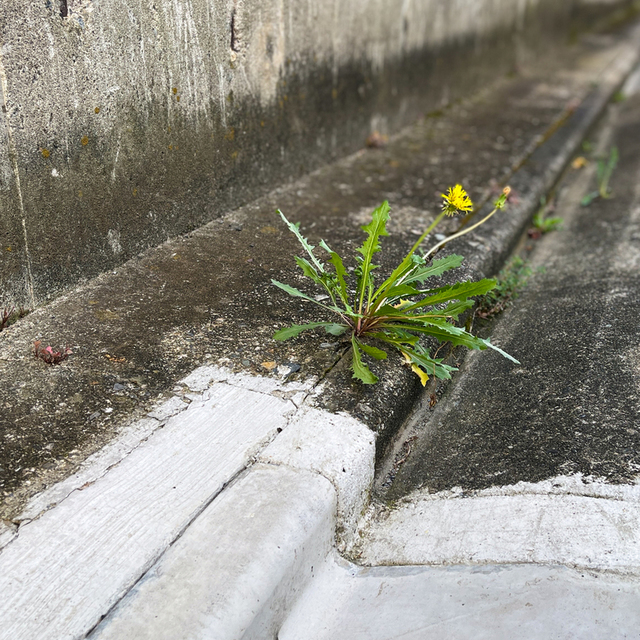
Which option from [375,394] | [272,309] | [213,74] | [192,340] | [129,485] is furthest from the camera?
[213,74]

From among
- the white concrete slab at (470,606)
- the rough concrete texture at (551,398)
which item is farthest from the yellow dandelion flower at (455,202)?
the white concrete slab at (470,606)

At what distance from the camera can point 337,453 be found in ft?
5.73

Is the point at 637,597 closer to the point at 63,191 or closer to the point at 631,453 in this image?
the point at 631,453

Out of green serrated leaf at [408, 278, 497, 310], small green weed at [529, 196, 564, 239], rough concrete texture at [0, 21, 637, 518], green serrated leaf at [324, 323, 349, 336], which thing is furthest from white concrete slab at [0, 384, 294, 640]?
small green weed at [529, 196, 564, 239]

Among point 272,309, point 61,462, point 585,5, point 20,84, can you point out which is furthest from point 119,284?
point 585,5

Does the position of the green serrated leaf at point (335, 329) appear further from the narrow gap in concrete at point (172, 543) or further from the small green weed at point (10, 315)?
the small green weed at point (10, 315)

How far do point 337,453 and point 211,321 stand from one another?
73cm

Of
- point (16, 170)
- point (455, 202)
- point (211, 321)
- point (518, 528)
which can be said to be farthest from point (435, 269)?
point (16, 170)

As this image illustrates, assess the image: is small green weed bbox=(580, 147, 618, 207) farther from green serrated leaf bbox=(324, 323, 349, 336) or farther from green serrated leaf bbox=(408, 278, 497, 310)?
green serrated leaf bbox=(324, 323, 349, 336)

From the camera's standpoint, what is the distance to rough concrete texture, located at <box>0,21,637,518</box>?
5.74 feet

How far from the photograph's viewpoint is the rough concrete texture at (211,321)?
175cm

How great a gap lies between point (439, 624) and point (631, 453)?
76 cm

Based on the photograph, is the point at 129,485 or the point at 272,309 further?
the point at 272,309

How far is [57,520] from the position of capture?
1.47 m
